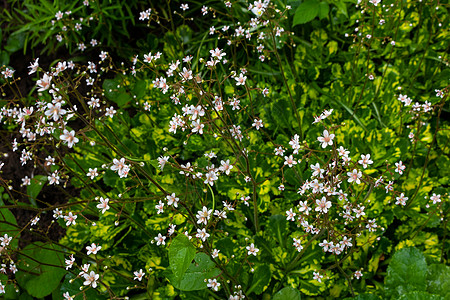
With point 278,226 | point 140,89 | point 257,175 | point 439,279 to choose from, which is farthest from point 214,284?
point 140,89

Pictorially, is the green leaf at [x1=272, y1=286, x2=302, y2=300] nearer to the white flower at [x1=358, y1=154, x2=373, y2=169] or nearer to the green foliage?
the green foliage

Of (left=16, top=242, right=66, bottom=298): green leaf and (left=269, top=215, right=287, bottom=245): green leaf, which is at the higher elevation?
(left=269, top=215, right=287, bottom=245): green leaf

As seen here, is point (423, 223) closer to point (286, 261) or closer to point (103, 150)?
point (286, 261)

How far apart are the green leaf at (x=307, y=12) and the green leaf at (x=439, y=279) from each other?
5.88 ft

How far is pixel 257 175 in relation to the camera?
8.16 ft

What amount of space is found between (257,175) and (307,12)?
1.26m

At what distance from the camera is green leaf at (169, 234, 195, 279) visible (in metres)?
1.35

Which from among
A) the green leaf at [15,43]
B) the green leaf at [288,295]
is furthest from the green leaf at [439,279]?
the green leaf at [15,43]

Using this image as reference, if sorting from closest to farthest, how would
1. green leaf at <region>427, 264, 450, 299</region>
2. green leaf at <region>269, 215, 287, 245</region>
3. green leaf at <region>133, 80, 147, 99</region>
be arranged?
green leaf at <region>427, 264, 450, 299</region> < green leaf at <region>269, 215, 287, 245</region> < green leaf at <region>133, 80, 147, 99</region>

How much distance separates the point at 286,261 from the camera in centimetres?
227

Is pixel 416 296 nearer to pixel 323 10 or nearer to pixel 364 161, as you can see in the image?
pixel 364 161

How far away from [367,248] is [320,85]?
1.46m

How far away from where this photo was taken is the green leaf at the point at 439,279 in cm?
197

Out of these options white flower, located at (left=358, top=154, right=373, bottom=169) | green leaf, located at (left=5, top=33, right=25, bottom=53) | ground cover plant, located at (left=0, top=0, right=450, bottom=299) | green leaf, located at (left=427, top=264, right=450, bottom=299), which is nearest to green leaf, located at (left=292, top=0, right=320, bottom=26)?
ground cover plant, located at (left=0, top=0, right=450, bottom=299)
